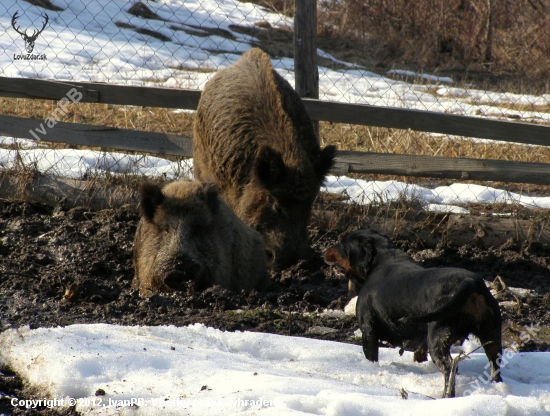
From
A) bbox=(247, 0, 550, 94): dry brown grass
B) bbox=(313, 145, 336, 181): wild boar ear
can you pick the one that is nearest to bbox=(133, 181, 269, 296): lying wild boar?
bbox=(313, 145, 336, 181): wild boar ear

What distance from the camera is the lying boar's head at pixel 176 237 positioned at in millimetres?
6059

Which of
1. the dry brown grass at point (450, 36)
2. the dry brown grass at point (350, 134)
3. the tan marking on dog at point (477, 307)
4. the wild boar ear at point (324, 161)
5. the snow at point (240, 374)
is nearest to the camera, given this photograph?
the snow at point (240, 374)

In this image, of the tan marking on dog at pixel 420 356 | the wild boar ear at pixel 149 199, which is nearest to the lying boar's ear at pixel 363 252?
the tan marking on dog at pixel 420 356

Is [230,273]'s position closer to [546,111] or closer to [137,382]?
[137,382]

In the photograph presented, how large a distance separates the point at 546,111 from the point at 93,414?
1298 centimetres

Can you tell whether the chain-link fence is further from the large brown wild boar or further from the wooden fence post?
the wooden fence post

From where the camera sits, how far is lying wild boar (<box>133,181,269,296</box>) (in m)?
6.09

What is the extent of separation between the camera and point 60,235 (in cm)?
734

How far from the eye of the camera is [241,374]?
3664 millimetres

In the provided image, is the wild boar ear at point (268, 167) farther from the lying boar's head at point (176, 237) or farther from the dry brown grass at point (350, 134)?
the dry brown grass at point (350, 134)

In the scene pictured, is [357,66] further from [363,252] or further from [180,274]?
[363,252]

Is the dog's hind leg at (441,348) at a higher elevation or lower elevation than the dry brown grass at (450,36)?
lower

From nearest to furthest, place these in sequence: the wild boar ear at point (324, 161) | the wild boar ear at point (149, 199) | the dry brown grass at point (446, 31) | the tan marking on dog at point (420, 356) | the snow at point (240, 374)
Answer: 1. the snow at point (240, 374)
2. the tan marking on dog at point (420, 356)
3. the wild boar ear at point (149, 199)
4. the wild boar ear at point (324, 161)
5. the dry brown grass at point (446, 31)

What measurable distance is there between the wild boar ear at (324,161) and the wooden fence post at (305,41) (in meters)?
1.05
